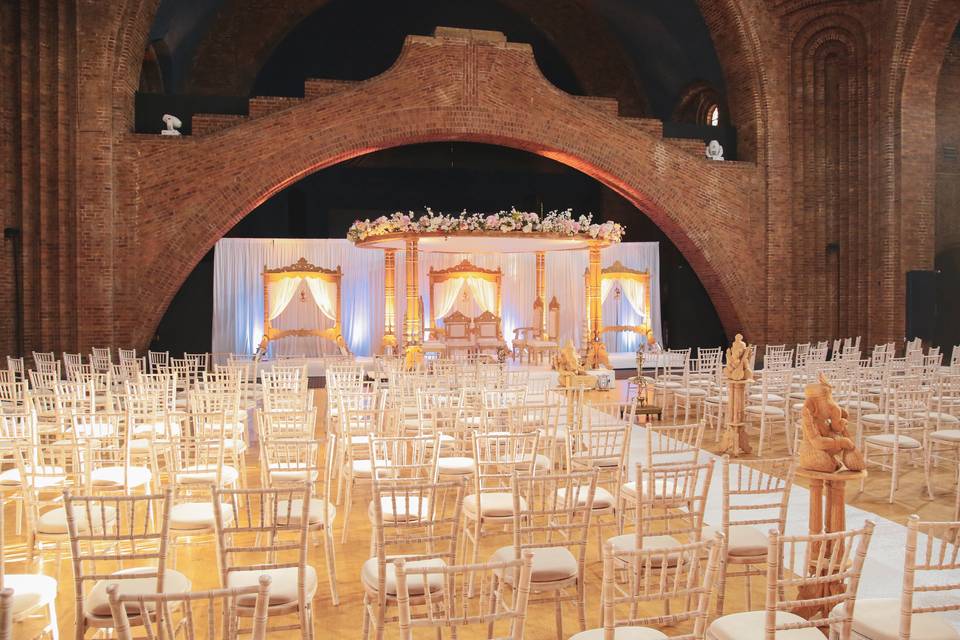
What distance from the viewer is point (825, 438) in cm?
385

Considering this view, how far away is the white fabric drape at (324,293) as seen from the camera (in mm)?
17000

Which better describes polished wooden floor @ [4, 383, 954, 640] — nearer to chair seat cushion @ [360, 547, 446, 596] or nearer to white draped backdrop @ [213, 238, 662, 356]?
chair seat cushion @ [360, 547, 446, 596]

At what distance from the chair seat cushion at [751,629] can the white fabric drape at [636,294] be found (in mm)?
16275

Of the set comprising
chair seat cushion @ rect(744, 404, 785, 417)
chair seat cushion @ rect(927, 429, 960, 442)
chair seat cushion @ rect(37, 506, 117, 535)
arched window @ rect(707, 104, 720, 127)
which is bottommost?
chair seat cushion @ rect(37, 506, 117, 535)

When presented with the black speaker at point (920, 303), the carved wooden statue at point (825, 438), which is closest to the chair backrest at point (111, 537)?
the carved wooden statue at point (825, 438)

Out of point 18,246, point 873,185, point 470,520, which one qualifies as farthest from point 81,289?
point 873,185

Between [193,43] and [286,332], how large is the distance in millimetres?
7496

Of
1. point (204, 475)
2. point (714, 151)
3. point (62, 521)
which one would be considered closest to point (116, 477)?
point (204, 475)

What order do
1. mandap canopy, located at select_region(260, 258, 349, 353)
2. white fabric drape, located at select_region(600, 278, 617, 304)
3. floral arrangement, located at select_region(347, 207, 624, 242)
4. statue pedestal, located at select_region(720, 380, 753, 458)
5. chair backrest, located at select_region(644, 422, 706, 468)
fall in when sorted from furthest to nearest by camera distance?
white fabric drape, located at select_region(600, 278, 617, 304) < mandap canopy, located at select_region(260, 258, 349, 353) < floral arrangement, located at select_region(347, 207, 624, 242) < statue pedestal, located at select_region(720, 380, 753, 458) < chair backrest, located at select_region(644, 422, 706, 468)

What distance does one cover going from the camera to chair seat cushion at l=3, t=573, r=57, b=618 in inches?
124

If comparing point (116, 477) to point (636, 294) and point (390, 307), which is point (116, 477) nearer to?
point (390, 307)

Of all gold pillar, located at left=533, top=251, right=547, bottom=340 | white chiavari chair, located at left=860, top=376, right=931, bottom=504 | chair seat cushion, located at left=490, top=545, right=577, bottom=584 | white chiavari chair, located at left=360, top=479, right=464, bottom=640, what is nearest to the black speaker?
gold pillar, located at left=533, top=251, right=547, bottom=340

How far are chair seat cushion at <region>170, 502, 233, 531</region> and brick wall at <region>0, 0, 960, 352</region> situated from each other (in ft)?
34.3

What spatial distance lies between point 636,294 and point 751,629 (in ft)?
54.3
